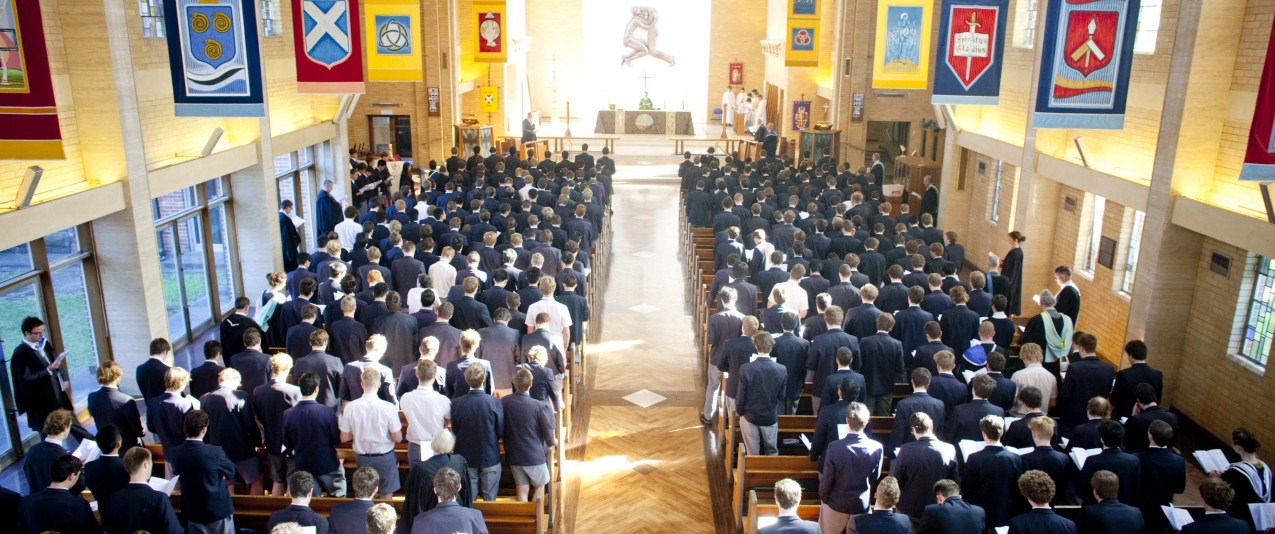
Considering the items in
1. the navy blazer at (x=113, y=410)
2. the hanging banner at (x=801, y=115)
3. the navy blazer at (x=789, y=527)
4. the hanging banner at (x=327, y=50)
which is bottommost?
the navy blazer at (x=789, y=527)

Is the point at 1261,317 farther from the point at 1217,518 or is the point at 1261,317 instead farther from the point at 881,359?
the point at 1217,518

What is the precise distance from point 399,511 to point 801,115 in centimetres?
2294

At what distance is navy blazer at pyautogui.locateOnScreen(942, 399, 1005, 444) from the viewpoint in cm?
699

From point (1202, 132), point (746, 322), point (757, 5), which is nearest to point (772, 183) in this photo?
point (1202, 132)

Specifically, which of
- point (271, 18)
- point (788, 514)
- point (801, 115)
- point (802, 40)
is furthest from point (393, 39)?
point (788, 514)

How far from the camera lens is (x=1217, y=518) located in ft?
18.6

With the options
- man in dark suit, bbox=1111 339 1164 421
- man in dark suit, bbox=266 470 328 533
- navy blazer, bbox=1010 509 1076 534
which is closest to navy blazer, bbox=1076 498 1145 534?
navy blazer, bbox=1010 509 1076 534

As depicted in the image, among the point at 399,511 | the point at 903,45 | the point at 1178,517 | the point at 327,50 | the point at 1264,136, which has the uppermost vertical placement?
the point at 903,45

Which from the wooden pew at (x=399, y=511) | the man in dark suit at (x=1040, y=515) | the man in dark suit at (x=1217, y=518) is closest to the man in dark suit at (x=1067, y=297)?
the man in dark suit at (x=1217, y=518)

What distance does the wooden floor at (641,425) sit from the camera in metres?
8.61

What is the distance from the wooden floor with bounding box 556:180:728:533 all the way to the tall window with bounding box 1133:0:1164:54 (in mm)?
7542

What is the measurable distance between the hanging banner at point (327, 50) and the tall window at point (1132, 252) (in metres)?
11.1

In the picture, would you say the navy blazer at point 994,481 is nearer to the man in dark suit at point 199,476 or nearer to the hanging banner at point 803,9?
the man in dark suit at point 199,476

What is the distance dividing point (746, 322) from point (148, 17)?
30.2ft
